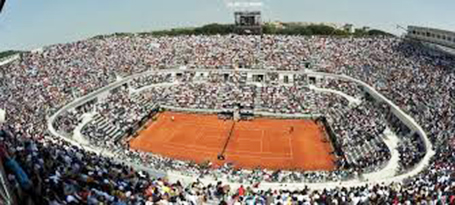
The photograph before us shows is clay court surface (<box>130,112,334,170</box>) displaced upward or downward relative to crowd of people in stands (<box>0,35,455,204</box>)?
downward

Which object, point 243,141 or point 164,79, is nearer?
point 243,141

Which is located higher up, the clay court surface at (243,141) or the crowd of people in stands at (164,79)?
the crowd of people in stands at (164,79)

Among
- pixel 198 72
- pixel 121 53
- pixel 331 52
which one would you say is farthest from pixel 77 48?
pixel 331 52

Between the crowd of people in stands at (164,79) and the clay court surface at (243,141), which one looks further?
the clay court surface at (243,141)

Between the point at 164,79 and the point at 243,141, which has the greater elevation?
the point at 164,79

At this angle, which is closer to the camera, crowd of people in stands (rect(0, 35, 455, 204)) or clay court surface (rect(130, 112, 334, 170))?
crowd of people in stands (rect(0, 35, 455, 204))
